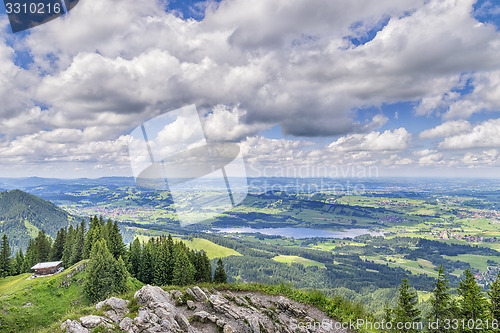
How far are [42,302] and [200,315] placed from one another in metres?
26.7

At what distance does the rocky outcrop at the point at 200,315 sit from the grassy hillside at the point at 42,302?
435 inches

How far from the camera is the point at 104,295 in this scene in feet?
98.4

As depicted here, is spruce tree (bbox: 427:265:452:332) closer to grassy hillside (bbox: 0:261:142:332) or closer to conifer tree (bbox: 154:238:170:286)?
grassy hillside (bbox: 0:261:142:332)

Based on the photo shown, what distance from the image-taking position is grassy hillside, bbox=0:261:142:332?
79.9 feet

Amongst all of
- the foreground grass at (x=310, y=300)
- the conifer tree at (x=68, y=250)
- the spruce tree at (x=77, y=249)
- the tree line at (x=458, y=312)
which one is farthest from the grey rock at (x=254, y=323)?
the conifer tree at (x=68, y=250)

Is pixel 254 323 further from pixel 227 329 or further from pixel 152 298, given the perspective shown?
pixel 152 298

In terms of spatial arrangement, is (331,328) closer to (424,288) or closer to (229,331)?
(229,331)

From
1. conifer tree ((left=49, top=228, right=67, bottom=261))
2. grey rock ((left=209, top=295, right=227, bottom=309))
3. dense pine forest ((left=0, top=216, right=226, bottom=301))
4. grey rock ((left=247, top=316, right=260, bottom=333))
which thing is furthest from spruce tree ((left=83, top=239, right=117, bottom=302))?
grey rock ((left=247, top=316, right=260, bottom=333))

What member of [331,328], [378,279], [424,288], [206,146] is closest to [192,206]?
[206,146]

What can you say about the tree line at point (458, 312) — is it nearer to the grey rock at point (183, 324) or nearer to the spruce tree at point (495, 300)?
the spruce tree at point (495, 300)

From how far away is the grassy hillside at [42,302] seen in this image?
2436 centimetres

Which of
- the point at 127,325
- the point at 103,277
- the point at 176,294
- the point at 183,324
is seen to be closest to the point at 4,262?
the point at 103,277

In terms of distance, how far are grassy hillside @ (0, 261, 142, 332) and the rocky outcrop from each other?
11.1m

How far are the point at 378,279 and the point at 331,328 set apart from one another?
167 meters
